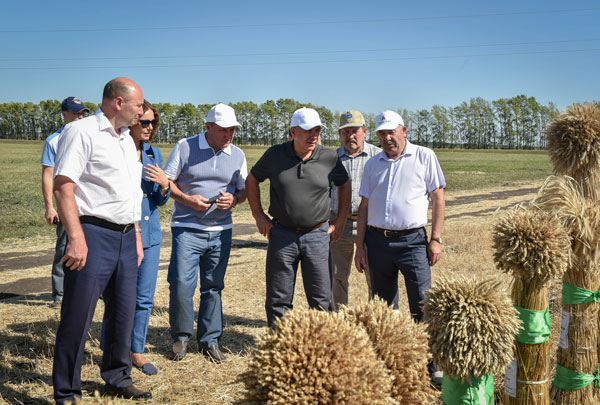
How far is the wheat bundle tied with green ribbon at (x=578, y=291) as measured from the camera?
2.99 meters

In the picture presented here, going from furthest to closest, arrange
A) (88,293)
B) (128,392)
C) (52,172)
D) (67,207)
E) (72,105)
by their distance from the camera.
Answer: (72,105) < (52,172) < (128,392) < (88,293) < (67,207)

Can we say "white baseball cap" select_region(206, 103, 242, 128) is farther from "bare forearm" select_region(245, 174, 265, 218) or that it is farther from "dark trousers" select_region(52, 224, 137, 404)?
"dark trousers" select_region(52, 224, 137, 404)

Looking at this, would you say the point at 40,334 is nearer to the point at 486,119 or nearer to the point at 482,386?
the point at 482,386

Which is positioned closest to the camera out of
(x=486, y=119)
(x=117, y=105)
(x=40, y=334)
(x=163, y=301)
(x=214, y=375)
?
(x=117, y=105)

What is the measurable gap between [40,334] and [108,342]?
2218 millimetres

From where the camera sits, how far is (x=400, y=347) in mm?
2025

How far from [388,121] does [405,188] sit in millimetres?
649

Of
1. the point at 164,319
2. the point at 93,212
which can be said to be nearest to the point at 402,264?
the point at 93,212

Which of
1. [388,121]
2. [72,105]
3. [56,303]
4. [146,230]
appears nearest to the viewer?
[388,121]

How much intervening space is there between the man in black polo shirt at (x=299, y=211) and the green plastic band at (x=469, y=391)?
2.40 metres

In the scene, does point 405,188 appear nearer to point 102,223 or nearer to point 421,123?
point 102,223

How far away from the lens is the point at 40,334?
223 inches

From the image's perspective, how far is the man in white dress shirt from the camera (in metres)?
3.46

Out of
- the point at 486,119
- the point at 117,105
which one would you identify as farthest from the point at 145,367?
the point at 486,119
